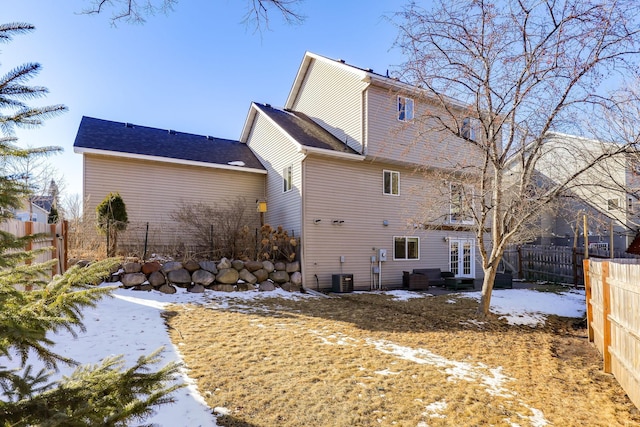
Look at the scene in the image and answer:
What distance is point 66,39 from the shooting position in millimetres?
3691

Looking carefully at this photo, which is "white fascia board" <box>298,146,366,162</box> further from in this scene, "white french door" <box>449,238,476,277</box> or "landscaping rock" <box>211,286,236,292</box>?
"white french door" <box>449,238,476,277</box>

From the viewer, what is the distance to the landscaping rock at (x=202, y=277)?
10844mm

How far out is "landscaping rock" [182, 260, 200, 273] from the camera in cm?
1094

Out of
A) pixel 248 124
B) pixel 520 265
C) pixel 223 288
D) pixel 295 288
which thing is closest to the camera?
pixel 223 288

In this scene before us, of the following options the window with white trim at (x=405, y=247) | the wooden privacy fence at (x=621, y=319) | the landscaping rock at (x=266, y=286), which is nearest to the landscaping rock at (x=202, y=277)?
the landscaping rock at (x=266, y=286)

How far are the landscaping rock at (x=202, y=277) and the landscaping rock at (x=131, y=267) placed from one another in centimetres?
146

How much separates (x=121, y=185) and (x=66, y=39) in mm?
9989

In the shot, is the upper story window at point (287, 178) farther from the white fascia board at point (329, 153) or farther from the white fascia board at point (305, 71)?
the white fascia board at point (305, 71)

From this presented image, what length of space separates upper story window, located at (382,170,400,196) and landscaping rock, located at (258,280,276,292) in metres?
5.40

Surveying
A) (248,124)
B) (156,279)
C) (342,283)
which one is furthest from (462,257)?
(156,279)

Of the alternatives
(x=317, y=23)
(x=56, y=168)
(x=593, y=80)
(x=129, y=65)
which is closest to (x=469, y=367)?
(x=317, y=23)

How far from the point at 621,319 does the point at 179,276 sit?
9783mm

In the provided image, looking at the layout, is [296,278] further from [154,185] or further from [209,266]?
[154,185]

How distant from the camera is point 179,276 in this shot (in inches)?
420
